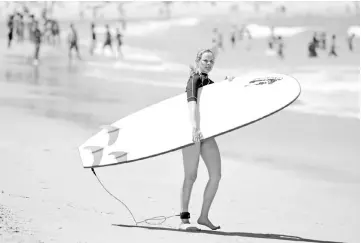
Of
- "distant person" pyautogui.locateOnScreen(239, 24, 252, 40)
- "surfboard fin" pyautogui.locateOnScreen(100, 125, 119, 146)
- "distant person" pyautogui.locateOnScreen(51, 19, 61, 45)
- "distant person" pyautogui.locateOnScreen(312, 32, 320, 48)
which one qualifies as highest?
"surfboard fin" pyautogui.locateOnScreen(100, 125, 119, 146)

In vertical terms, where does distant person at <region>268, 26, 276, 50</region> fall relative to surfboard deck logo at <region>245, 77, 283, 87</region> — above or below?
below

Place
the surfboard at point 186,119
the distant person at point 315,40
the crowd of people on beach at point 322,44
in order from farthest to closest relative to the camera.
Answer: the distant person at point 315,40
the crowd of people on beach at point 322,44
the surfboard at point 186,119

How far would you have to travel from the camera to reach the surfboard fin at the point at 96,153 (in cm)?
452

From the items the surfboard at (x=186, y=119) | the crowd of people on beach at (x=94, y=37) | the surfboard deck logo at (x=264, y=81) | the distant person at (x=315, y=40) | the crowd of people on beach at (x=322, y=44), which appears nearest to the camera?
the surfboard at (x=186, y=119)

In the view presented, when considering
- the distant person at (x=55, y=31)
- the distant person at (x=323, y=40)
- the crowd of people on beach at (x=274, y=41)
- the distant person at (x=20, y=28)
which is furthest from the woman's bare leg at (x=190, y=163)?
the distant person at (x=323, y=40)

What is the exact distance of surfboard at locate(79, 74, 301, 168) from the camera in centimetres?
435

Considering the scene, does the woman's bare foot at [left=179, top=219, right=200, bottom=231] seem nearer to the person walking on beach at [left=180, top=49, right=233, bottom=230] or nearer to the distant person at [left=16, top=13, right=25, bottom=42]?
the person walking on beach at [left=180, top=49, right=233, bottom=230]

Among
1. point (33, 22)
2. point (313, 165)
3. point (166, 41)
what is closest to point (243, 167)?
point (313, 165)

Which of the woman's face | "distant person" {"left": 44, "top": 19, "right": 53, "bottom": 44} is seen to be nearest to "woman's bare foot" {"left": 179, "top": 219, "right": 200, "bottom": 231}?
the woman's face

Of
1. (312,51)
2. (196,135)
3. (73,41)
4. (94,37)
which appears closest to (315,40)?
(312,51)

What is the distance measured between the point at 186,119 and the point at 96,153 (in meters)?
0.64

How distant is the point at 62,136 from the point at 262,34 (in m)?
11.9

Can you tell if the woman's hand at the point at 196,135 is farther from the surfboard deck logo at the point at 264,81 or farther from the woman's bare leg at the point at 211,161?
the surfboard deck logo at the point at 264,81

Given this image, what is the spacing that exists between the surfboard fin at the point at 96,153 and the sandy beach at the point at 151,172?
356 mm
